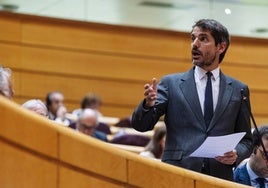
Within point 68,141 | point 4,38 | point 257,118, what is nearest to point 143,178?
point 68,141

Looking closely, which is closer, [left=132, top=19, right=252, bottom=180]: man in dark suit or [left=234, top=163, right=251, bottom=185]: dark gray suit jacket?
[left=132, top=19, right=252, bottom=180]: man in dark suit

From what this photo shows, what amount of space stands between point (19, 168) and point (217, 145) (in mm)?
789

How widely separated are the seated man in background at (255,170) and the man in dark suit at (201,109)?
12cm

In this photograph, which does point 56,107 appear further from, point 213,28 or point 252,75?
point 213,28

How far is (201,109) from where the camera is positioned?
2.63m

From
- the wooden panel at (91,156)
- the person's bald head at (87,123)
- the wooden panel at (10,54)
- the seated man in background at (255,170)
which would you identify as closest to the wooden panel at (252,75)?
the wooden panel at (10,54)

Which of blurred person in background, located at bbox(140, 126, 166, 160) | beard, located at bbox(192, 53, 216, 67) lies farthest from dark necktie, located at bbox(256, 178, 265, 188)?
blurred person in background, located at bbox(140, 126, 166, 160)

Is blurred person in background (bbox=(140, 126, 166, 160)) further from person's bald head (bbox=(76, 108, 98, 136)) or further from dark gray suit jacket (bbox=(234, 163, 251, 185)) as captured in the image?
dark gray suit jacket (bbox=(234, 163, 251, 185))

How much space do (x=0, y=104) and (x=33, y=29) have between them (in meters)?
5.72

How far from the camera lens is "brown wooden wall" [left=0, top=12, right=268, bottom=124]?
7.46 m

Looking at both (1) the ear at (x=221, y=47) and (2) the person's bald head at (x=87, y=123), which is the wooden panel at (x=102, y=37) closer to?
(2) the person's bald head at (x=87, y=123)

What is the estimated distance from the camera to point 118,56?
312 inches

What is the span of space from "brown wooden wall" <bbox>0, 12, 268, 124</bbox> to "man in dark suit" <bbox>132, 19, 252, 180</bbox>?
4.82 metres

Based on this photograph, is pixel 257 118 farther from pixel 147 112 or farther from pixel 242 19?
pixel 147 112
